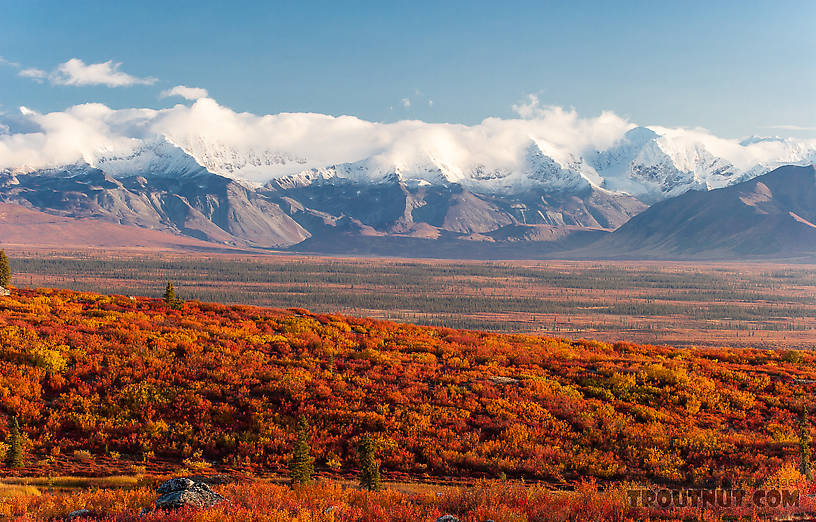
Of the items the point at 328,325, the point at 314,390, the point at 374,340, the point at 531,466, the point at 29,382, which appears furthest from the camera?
the point at 328,325

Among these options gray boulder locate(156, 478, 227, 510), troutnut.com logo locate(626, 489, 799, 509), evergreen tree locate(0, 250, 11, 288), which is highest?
evergreen tree locate(0, 250, 11, 288)

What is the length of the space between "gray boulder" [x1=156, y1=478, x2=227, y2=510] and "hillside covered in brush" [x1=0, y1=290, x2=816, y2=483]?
3.38 m

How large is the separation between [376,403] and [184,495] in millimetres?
8106

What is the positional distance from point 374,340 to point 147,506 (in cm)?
1641

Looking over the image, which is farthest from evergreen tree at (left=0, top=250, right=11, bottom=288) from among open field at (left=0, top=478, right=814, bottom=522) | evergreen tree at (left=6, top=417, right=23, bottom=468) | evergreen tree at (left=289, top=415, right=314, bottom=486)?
evergreen tree at (left=289, top=415, right=314, bottom=486)

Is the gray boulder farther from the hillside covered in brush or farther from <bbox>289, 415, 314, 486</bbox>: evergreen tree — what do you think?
the hillside covered in brush

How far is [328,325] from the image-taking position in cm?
3027

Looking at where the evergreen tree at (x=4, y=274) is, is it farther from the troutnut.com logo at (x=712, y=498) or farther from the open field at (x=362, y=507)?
the troutnut.com logo at (x=712, y=498)

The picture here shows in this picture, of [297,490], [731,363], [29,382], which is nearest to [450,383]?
[297,490]

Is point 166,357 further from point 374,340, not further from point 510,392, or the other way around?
point 510,392

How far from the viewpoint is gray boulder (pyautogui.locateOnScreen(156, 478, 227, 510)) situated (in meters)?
10.7

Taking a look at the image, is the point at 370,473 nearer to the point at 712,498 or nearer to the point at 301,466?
the point at 301,466

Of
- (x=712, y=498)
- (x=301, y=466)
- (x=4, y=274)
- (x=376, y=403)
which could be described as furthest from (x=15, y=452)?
(x=4, y=274)

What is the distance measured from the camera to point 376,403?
1827 cm
